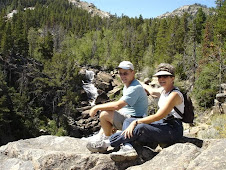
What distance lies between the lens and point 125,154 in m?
3.66

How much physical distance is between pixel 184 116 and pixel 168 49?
1842 inches

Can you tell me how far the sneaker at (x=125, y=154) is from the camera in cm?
365

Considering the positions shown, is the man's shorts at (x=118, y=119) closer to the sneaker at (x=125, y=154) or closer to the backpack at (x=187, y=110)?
the sneaker at (x=125, y=154)

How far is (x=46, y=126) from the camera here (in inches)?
1282

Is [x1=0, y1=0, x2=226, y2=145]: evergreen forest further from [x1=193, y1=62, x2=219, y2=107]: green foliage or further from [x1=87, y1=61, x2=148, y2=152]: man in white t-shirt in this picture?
[x1=87, y1=61, x2=148, y2=152]: man in white t-shirt

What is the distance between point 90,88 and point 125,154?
40314 mm

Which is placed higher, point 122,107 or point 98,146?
point 122,107

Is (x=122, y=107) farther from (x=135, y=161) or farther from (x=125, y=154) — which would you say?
(x=135, y=161)

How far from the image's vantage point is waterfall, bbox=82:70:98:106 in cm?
4197

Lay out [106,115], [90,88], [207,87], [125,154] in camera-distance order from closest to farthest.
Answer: [125,154], [106,115], [207,87], [90,88]

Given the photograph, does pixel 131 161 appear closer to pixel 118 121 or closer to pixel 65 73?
pixel 118 121

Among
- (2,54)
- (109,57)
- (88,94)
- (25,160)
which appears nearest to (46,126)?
(88,94)

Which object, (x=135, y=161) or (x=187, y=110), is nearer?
(x=135, y=161)

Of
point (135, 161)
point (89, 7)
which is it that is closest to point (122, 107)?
point (135, 161)
